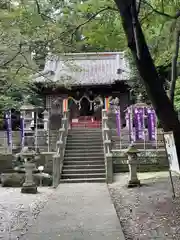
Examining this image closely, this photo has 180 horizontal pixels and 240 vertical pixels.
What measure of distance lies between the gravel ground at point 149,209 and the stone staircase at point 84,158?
81.2 inches

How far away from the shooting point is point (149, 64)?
231 inches

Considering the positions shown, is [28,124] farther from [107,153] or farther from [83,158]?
[107,153]

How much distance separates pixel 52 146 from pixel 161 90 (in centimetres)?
1425

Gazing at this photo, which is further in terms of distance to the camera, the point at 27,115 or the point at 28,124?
the point at 27,115

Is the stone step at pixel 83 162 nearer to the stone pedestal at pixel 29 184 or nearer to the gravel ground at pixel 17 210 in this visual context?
the gravel ground at pixel 17 210

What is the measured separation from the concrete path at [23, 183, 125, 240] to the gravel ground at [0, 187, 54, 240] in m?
0.23

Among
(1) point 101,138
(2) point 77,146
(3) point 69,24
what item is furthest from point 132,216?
(1) point 101,138

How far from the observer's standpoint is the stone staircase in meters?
14.6

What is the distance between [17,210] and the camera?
8938mm

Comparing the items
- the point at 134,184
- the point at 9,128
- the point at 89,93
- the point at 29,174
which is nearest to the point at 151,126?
the point at 134,184

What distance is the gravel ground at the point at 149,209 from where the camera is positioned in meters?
6.18

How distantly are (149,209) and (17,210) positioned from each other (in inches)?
127

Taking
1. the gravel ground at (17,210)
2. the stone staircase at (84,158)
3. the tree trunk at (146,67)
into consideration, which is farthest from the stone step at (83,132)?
the tree trunk at (146,67)

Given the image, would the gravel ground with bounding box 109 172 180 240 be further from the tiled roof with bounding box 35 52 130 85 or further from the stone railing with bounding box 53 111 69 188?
the tiled roof with bounding box 35 52 130 85
